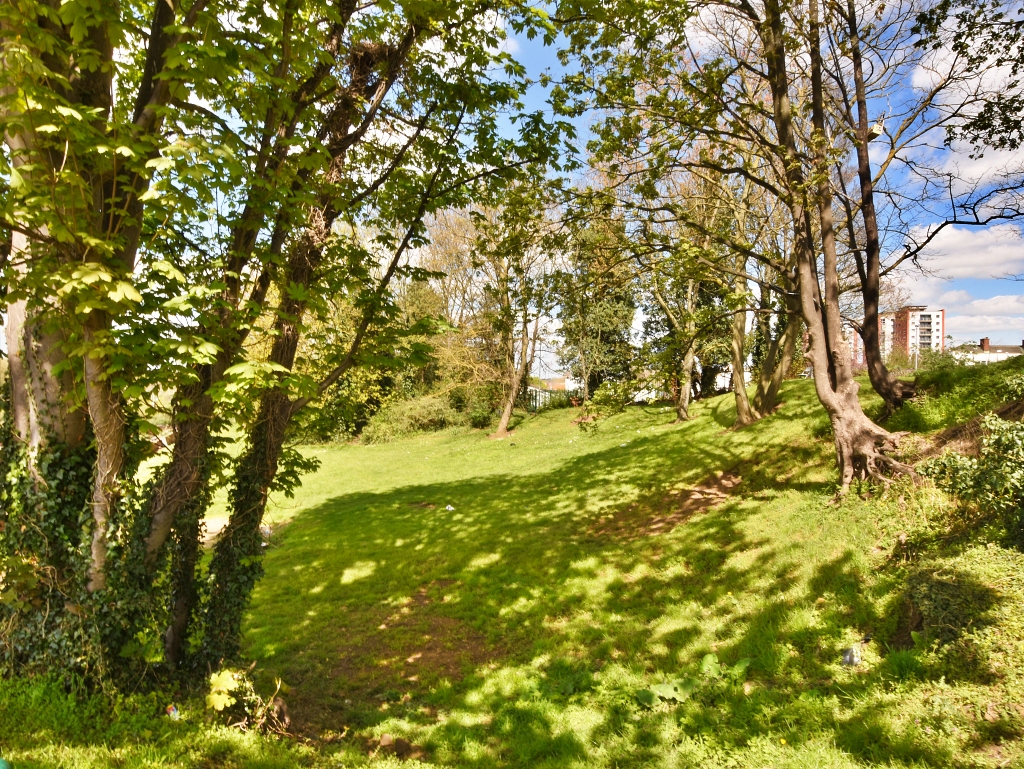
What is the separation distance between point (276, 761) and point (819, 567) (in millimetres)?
6302

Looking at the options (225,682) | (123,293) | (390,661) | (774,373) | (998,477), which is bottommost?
(390,661)

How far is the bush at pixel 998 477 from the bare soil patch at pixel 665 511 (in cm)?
481

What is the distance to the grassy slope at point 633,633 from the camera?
422 cm

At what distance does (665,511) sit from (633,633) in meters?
4.42

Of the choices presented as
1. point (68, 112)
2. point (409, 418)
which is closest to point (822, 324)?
point (68, 112)

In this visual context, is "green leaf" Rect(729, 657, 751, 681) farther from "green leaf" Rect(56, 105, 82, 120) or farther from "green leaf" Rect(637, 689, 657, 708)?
"green leaf" Rect(56, 105, 82, 120)

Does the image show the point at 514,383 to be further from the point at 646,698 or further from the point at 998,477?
the point at 998,477

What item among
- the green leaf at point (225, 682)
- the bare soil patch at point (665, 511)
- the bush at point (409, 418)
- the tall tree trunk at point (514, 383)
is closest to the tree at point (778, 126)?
the bare soil patch at point (665, 511)

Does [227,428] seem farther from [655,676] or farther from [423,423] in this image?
[423,423]

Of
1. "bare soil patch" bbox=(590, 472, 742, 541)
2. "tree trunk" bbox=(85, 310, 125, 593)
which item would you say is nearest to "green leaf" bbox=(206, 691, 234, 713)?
"tree trunk" bbox=(85, 310, 125, 593)

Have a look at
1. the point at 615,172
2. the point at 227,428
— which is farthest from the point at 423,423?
the point at 227,428

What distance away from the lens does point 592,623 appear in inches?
288

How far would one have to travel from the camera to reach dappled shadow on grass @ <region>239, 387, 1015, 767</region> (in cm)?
491

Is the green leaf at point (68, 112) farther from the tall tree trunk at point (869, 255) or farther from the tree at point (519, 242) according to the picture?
the tall tree trunk at point (869, 255)
